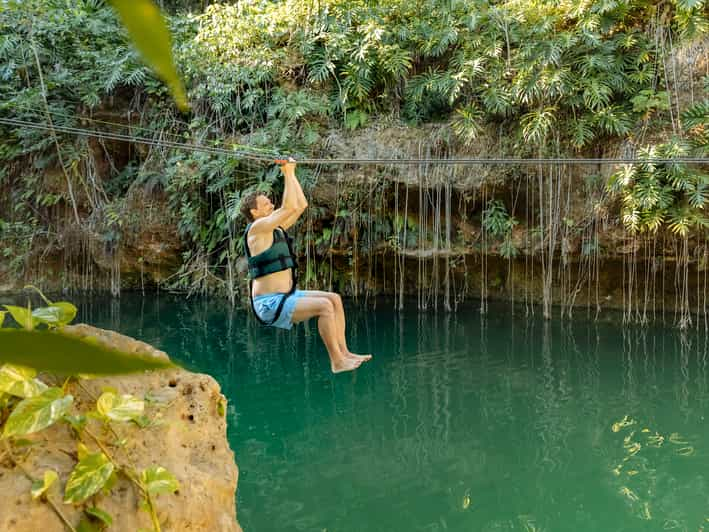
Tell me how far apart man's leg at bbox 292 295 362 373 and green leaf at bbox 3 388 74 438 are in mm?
2138

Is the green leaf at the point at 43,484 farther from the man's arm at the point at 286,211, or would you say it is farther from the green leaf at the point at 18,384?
the man's arm at the point at 286,211

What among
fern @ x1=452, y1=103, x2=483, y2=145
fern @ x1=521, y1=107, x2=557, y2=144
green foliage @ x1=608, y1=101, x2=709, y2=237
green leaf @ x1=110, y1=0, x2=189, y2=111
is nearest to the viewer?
green leaf @ x1=110, y1=0, x2=189, y2=111

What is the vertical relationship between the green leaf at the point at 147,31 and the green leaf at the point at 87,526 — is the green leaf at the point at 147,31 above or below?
above

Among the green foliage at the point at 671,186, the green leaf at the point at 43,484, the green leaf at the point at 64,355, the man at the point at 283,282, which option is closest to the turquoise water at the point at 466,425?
the green leaf at the point at 43,484

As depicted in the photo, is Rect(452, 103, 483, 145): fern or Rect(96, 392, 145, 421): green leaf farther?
Rect(452, 103, 483, 145): fern

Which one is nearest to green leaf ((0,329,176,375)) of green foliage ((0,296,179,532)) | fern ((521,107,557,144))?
green foliage ((0,296,179,532))

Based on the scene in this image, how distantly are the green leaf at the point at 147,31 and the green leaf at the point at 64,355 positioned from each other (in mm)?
73

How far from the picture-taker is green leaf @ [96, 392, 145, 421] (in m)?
1.92

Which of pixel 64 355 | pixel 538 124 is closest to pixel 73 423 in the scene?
pixel 64 355

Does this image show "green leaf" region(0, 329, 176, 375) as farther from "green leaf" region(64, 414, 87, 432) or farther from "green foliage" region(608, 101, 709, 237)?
"green foliage" region(608, 101, 709, 237)

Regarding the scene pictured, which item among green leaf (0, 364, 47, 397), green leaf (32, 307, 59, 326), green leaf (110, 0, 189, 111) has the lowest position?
green leaf (0, 364, 47, 397)

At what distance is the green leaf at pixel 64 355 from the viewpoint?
0.17 m

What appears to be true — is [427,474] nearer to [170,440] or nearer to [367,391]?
[367,391]

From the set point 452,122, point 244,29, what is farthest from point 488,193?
point 244,29
